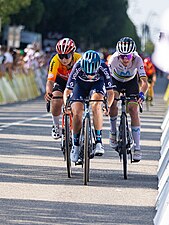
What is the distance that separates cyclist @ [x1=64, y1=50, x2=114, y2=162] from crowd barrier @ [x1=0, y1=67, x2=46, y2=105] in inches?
906

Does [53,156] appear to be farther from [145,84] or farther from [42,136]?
[42,136]

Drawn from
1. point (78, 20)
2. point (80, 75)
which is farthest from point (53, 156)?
point (78, 20)

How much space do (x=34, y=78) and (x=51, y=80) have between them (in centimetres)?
3190

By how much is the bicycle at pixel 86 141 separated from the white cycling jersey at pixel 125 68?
1.32m

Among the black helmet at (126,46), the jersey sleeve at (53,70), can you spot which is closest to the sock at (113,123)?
the jersey sleeve at (53,70)

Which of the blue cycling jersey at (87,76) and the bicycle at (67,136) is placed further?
the bicycle at (67,136)

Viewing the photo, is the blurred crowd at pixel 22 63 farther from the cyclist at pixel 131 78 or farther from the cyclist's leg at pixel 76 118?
the cyclist's leg at pixel 76 118

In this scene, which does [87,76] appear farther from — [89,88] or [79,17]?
[79,17]

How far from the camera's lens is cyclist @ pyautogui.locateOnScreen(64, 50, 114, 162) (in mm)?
13258

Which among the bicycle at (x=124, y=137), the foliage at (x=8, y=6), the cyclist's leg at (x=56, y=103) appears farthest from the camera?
the foliage at (x=8, y=6)

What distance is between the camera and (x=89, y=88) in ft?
44.7

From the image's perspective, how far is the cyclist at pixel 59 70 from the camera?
14297 mm

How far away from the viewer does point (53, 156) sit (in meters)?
16.9

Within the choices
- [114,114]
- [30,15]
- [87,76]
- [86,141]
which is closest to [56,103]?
[114,114]
